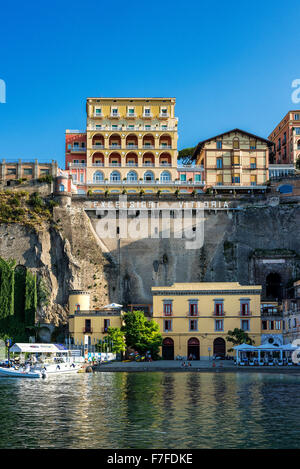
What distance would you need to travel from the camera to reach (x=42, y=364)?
5084 centimetres

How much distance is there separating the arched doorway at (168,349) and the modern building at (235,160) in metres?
29.2

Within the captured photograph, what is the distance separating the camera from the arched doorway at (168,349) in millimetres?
63438

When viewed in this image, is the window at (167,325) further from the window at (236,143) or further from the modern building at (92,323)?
the window at (236,143)

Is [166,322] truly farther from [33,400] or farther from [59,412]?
[59,412]

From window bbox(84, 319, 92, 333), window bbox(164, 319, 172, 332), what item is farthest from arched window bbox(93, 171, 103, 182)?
window bbox(164, 319, 172, 332)

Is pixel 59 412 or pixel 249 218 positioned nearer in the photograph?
pixel 59 412

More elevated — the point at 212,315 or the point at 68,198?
the point at 68,198

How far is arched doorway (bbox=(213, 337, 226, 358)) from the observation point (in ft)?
207

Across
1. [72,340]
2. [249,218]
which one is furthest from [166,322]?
[249,218]

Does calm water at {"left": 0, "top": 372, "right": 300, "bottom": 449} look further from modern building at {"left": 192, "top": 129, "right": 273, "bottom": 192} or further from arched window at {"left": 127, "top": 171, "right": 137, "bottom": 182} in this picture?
arched window at {"left": 127, "top": 171, "right": 137, "bottom": 182}

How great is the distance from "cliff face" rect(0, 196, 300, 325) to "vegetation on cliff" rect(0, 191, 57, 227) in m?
0.96

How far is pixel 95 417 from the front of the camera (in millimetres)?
26031

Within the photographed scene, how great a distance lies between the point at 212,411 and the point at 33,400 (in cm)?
1036

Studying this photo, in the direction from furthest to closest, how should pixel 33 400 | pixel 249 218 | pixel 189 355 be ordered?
pixel 249 218 < pixel 189 355 < pixel 33 400
